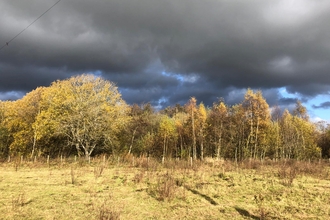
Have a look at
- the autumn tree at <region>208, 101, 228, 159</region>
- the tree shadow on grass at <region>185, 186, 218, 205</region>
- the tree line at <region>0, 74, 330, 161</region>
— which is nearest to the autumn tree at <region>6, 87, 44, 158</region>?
the tree line at <region>0, 74, 330, 161</region>

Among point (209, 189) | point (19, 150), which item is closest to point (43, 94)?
point (19, 150)

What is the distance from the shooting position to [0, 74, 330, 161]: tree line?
104ft

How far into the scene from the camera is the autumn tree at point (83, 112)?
3106 centimetres

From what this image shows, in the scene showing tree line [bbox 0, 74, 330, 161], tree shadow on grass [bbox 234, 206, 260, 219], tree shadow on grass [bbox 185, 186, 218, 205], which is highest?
tree line [bbox 0, 74, 330, 161]

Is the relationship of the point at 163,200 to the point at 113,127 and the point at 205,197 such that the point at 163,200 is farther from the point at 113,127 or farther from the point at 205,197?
the point at 113,127

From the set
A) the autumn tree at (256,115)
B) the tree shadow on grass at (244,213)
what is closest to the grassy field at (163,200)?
the tree shadow on grass at (244,213)

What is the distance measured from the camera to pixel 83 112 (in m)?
31.4

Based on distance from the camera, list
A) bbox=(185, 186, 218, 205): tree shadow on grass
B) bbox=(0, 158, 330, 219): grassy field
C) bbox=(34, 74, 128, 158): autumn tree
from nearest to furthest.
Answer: bbox=(0, 158, 330, 219): grassy field < bbox=(185, 186, 218, 205): tree shadow on grass < bbox=(34, 74, 128, 158): autumn tree

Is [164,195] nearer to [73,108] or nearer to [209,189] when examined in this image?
[209,189]

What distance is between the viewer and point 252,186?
40.4ft

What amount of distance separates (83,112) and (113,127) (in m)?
3.99

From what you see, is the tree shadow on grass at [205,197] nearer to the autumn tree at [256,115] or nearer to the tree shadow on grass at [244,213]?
the tree shadow on grass at [244,213]

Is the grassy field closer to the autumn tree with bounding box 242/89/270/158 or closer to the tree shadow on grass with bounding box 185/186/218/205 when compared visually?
the tree shadow on grass with bounding box 185/186/218/205

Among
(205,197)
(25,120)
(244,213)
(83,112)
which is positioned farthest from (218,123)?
(244,213)
